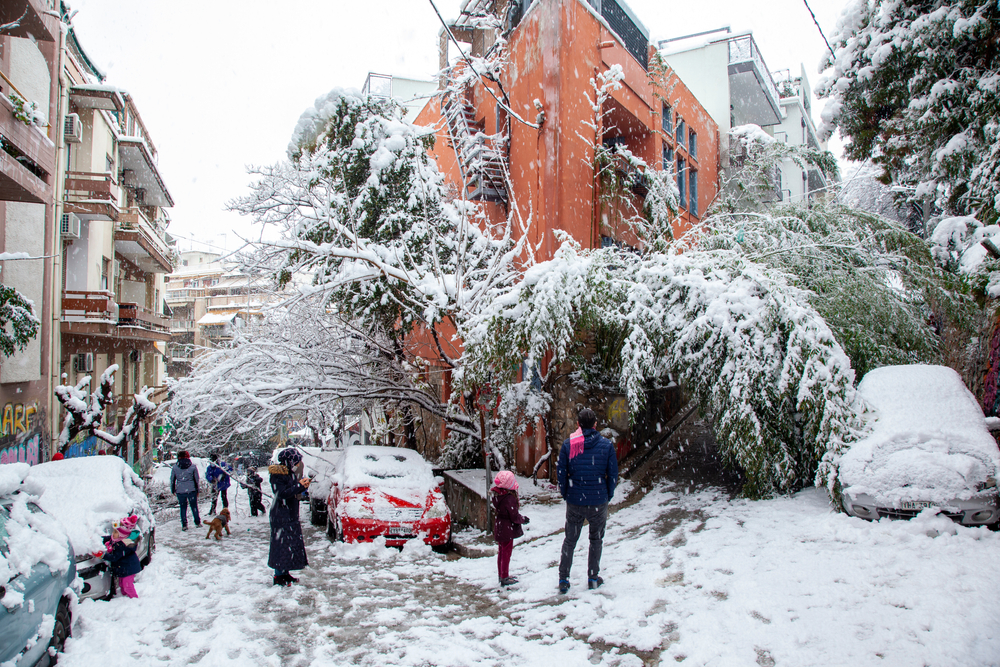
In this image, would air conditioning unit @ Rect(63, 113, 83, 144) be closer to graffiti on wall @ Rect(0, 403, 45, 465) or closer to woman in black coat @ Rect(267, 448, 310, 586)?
graffiti on wall @ Rect(0, 403, 45, 465)

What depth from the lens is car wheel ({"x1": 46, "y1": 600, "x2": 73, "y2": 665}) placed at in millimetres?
4270

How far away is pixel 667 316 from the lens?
8.08 m

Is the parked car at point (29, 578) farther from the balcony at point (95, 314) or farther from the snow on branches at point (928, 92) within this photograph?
the balcony at point (95, 314)

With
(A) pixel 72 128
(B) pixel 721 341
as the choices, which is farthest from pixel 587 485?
(A) pixel 72 128

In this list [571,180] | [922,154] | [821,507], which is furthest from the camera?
[571,180]

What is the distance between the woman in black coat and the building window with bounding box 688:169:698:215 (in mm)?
15281

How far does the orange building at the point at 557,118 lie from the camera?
12727mm

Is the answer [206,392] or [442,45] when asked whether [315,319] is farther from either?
[442,45]

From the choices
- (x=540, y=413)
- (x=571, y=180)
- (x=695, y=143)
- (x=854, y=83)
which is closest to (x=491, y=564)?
(x=540, y=413)

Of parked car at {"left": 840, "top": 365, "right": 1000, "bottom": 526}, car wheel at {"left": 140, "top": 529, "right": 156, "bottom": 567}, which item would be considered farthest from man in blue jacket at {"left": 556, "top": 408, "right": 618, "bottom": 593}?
car wheel at {"left": 140, "top": 529, "right": 156, "bottom": 567}

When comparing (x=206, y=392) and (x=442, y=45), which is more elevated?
(x=442, y=45)

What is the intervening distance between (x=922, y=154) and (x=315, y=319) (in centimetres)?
1135

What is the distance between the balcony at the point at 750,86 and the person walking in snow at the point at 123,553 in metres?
21.9

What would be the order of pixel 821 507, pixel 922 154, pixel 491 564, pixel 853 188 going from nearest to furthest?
pixel 821 507 < pixel 491 564 < pixel 922 154 < pixel 853 188
